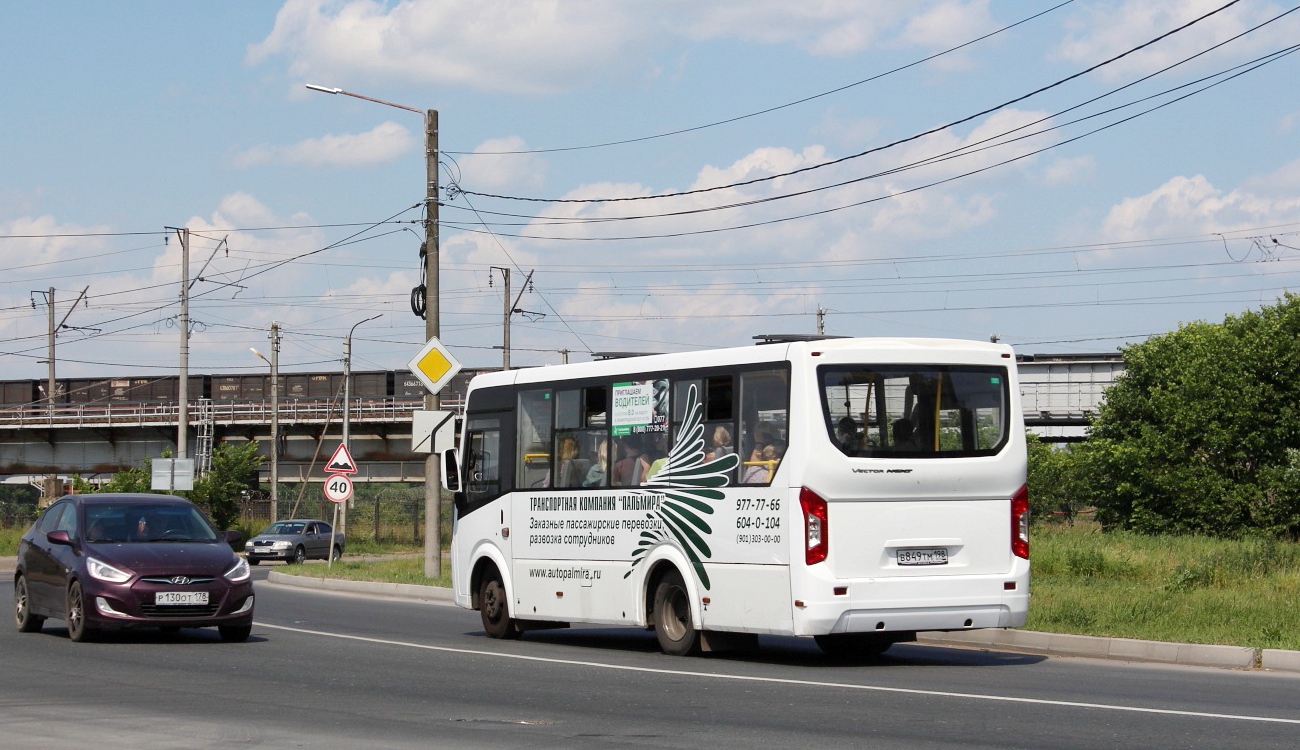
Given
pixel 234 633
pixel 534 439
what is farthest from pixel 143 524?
pixel 534 439

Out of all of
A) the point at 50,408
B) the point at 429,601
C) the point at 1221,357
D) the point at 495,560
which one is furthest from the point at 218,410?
the point at 495,560

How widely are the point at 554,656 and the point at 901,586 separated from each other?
143 inches

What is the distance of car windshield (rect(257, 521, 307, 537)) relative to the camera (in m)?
50.3

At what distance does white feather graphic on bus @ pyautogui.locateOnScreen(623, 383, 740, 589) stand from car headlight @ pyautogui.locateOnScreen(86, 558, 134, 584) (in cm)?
519

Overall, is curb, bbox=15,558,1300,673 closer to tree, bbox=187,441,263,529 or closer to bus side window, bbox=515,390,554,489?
bus side window, bbox=515,390,554,489

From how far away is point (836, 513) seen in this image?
537 inches

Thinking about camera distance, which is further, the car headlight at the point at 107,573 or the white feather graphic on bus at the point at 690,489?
the car headlight at the point at 107,573

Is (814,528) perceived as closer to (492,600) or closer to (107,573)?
(492,600)

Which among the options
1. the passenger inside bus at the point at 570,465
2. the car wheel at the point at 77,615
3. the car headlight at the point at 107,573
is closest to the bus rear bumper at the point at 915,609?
the passenger inside bus at the point at 570,465

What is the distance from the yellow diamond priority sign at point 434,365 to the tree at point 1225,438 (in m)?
27.8

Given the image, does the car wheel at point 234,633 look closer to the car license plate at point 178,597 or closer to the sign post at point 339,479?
the car license plate at point 178,597

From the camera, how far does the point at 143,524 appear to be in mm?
16734

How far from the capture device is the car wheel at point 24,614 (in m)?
17.6

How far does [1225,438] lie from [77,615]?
123 feet
